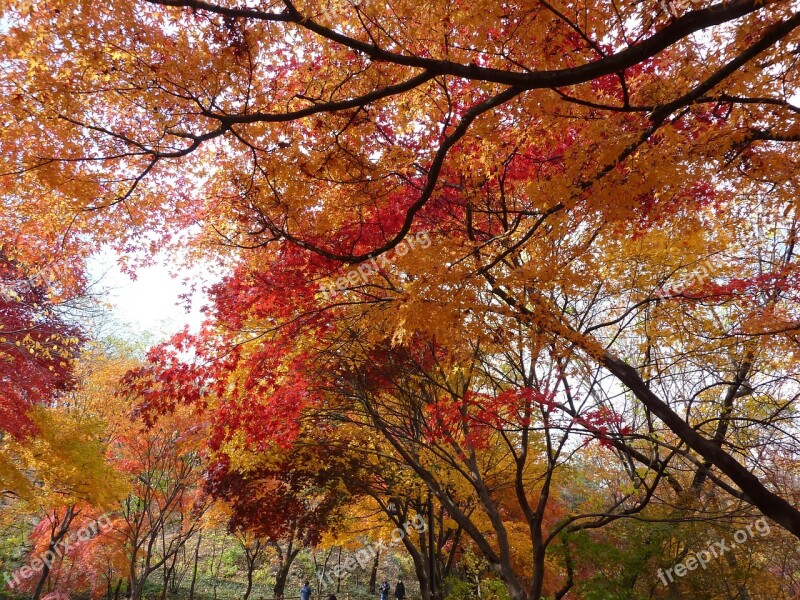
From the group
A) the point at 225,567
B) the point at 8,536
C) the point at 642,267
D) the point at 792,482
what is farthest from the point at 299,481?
the point at 225,567

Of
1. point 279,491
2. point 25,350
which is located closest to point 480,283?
point 279,491

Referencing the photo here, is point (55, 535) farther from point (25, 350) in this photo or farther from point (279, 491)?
point (279, 491)

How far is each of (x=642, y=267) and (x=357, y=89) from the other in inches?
190

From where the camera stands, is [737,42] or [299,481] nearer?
[737,42]

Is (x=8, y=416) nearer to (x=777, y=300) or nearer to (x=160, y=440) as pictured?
(x=160, y=440)

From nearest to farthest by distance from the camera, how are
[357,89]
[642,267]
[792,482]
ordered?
[357,89] < [642,267] < [792,482]

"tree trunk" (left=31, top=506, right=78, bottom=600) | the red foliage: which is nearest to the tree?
the red foliage

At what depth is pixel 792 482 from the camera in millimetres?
8695

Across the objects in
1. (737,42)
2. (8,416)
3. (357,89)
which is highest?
(357,89)

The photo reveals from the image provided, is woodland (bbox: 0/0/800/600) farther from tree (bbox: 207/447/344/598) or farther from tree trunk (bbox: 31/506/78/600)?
tree trunk (bbox: 31/506/78/600)

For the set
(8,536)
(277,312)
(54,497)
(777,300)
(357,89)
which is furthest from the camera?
(8,536)

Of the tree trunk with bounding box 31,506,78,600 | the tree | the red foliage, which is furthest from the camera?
the tree trunk with bounding box 31,506,78,600

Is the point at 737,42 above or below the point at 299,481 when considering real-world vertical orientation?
above

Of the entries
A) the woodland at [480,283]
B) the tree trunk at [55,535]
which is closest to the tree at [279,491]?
the woodland at [480,283]
